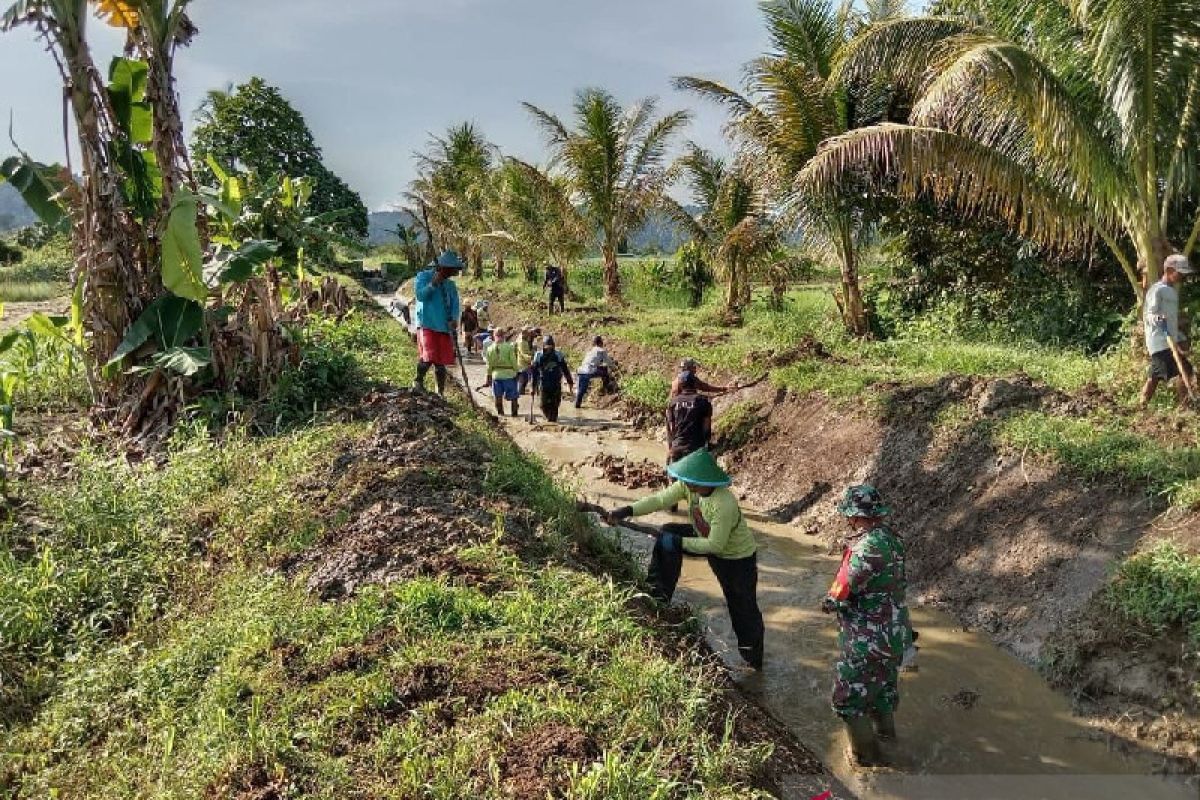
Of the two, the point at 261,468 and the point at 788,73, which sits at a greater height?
the point at 788,73

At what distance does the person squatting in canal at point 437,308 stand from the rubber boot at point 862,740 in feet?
18.4

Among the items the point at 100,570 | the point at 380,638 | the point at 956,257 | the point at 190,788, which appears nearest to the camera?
the point at 190,788

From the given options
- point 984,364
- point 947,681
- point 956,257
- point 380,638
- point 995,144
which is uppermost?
point 995,144

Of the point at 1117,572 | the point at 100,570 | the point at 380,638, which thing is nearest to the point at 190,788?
the point at 380,638

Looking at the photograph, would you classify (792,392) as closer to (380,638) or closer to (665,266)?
(380,638)

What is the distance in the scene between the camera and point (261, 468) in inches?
232

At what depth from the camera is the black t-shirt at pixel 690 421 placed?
7465mm

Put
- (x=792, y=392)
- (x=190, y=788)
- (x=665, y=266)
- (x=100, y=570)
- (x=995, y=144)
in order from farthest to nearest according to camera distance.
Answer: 1. (x=665, y=266)
2. (x=792, y=392)
3. (x=995, y=144)
4. (x=100, y=570)
5. (x=190, y=788)

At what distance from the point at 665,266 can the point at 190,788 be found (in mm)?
22347

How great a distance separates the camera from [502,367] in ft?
38.8

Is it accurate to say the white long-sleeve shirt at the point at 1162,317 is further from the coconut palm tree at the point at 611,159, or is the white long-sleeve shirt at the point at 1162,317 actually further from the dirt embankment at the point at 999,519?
the coconut palm tree at the point at 611,159

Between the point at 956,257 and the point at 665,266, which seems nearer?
the point at 956,257

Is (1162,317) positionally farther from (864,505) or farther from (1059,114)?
(864,505)

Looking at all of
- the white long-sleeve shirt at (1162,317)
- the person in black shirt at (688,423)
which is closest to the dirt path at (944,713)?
the person in black shirt at (688,423)
